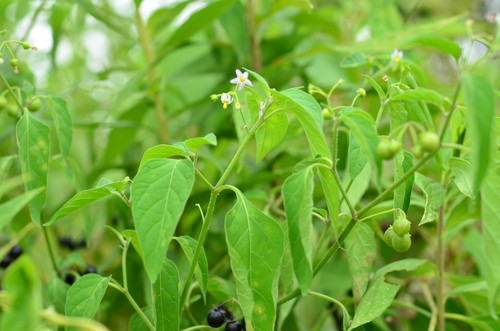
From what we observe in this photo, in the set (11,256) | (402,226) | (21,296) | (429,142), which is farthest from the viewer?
(11,256)

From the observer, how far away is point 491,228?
0.51m

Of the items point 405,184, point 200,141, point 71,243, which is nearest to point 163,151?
point 200,141

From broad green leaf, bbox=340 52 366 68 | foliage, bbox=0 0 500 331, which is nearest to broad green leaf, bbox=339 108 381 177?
foliage, bbox=0 0 500 331

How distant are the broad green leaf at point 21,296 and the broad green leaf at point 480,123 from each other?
32 centimetres

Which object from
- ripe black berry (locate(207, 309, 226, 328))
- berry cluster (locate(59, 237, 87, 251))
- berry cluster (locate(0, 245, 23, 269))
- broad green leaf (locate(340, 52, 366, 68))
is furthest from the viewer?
berry cluster (locate(59, 237, 87, 251))

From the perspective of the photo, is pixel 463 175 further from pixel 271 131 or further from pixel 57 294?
pixel 57 294

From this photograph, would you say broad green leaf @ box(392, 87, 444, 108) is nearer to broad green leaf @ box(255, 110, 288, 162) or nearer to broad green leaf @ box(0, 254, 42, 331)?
broad green leaf @ box(255, 110, 288, 162)

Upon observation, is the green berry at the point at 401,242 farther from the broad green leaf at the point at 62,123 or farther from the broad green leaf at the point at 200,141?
the broad green leaf at the point at 62,123

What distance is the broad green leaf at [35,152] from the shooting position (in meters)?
0.68

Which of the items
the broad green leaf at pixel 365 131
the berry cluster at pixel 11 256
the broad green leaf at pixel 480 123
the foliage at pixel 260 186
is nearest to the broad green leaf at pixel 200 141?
the foliage at pixel 260 186

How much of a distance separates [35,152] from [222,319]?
30 centimetres

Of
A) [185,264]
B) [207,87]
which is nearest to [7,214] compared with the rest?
[185,264]

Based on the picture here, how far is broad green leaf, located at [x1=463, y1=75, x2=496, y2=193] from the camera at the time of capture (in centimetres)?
44

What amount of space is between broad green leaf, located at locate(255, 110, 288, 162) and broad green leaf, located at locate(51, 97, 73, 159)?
0.27 meters
